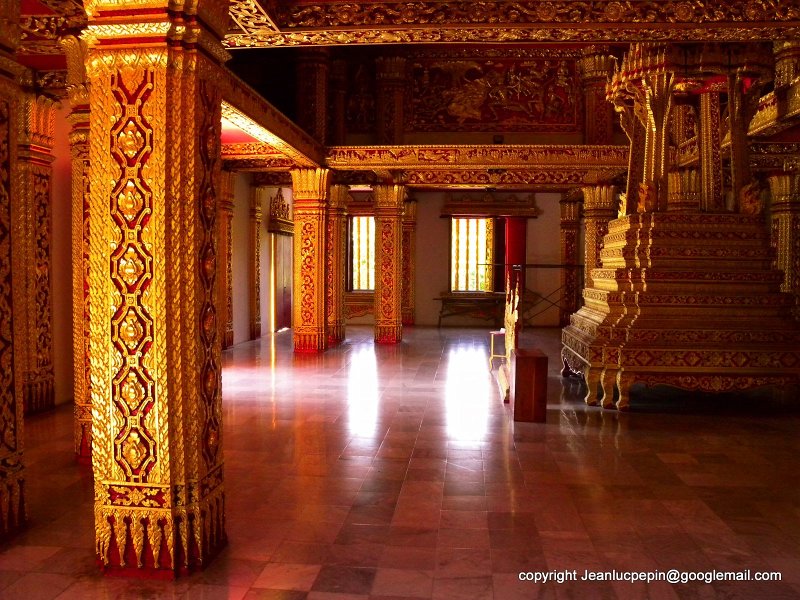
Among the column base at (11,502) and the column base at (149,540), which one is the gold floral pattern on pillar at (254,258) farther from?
the column base at (149,540)

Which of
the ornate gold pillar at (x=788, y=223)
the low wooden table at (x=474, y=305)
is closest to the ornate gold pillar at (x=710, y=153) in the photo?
the ornate gold pillar at (x=788, y=223)

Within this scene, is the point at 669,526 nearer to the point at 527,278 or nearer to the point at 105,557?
the point at 105,557

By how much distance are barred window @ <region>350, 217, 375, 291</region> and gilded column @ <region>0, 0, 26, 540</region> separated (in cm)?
1357

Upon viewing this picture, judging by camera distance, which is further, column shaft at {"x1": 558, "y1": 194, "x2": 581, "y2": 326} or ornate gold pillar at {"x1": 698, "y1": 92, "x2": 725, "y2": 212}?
column shaft at {"x1": 558, "y1": 194, "x2": 581, "y2": 326}

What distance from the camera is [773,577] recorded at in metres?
2.92

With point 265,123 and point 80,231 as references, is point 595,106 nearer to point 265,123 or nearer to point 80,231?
point 265,123

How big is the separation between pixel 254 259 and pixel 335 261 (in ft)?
5.49

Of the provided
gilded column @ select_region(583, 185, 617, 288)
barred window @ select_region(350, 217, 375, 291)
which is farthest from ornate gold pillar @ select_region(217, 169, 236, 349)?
gilded column @ select_region(583, 185, 617, 288)

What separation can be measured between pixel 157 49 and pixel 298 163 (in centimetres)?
754

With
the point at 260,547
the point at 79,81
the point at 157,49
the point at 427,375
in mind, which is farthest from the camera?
the point at 427,375

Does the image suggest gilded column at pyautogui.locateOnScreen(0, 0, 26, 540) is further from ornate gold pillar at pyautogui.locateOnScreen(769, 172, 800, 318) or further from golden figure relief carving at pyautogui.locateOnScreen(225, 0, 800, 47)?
ornate gold pillar at pyautogui.locateOnScreen(769, 172, 800, 318)

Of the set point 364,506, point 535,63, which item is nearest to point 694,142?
point 535,63

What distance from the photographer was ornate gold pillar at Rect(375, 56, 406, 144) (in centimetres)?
1121

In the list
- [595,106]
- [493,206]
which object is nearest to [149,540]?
[595,106]
